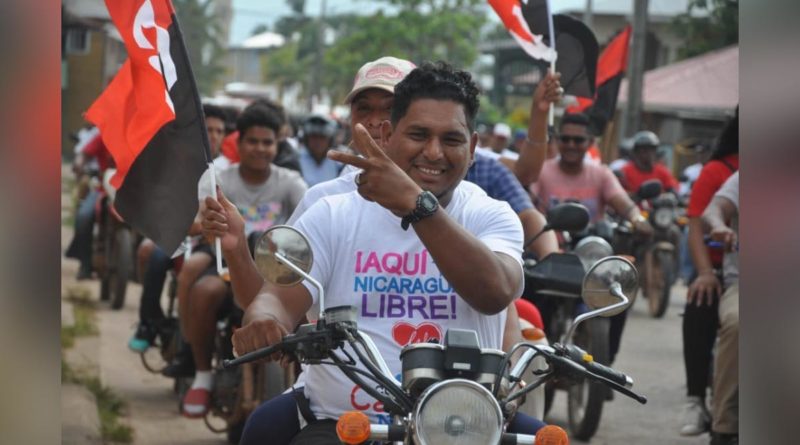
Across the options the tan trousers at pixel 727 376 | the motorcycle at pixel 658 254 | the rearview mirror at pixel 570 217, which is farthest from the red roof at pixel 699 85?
the rearview mirror at pixel 570 217

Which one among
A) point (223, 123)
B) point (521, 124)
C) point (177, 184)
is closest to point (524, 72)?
point (521, 124)

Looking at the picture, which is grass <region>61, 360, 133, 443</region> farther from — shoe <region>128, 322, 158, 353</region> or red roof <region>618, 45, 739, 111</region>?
red roof <region>618, 45, 739, 111</region>

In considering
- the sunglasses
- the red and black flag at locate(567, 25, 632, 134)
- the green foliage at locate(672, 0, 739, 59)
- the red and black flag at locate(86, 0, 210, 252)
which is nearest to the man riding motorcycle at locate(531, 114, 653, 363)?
the sunglasses

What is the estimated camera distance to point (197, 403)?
322 inches

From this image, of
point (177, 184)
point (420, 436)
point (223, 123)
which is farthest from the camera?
point (223, 123)

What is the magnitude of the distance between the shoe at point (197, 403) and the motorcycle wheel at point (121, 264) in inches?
226

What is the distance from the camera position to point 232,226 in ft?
14.6

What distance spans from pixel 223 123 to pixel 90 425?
3091 millimetres

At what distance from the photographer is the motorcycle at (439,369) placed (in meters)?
3.02

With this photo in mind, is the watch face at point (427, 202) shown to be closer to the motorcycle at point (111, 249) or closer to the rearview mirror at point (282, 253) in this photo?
the rearview mirror at point (282, 253)

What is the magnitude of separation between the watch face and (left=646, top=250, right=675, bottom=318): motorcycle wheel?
12141mm

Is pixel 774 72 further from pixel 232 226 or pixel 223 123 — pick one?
pixel 223 123

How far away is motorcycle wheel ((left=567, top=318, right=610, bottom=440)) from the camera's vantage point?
855 centimetres

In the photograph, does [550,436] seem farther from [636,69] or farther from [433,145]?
[636,69]
